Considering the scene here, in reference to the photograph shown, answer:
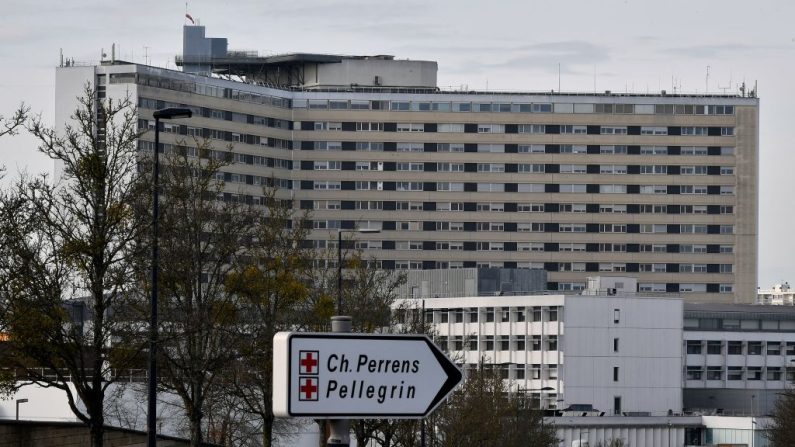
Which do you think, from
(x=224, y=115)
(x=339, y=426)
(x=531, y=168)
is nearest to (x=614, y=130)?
(x=531, y=168)

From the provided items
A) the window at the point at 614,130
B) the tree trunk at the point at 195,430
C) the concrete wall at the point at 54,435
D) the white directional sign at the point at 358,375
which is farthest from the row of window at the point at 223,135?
the white directional sign at the point at 358,375

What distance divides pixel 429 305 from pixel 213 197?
96218mm

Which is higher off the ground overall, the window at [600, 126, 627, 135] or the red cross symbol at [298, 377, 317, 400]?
the window at [600, 126, 627, 135]

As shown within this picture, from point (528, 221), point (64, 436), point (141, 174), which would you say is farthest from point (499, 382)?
point (528, 221)

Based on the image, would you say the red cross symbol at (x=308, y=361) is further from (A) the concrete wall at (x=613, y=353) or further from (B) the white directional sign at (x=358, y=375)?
(A) the concrete wall at (x=613, y=353)

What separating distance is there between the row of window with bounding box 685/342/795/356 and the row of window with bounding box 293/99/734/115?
136 ft

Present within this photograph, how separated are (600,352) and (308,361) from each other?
123 metres

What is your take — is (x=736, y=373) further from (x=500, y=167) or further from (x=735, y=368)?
(x=500, y=167)

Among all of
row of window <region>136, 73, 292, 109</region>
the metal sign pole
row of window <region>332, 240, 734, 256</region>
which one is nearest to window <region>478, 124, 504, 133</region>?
row of window <region>332, 240, 734, 256</region>

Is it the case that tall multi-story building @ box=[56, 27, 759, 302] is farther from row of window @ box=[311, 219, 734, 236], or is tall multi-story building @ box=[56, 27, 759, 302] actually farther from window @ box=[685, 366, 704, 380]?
window @ box=[685, 366, 704, 380]

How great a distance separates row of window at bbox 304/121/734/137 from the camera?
176m

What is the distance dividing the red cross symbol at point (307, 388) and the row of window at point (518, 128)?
16699 centimetres

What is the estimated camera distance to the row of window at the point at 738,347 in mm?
141125

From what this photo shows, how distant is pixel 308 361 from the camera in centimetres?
912
